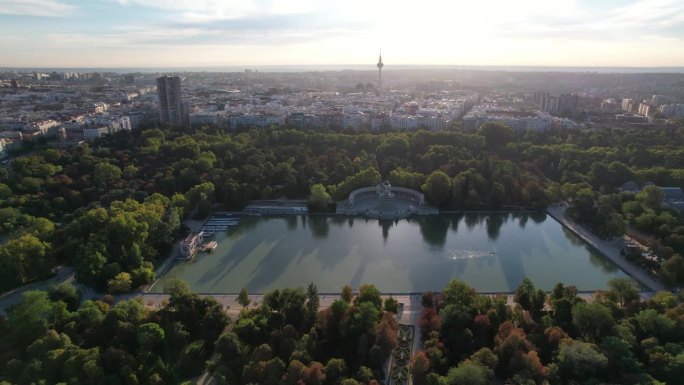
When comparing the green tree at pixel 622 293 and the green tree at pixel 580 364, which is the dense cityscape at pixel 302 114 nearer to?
the green tree at pixel 622 293

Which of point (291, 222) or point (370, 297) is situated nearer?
point (370, 297)

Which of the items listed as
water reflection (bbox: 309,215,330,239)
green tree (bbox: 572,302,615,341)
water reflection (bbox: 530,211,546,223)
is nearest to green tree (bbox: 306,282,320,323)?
green tree (bbox: 572,302,615,341)

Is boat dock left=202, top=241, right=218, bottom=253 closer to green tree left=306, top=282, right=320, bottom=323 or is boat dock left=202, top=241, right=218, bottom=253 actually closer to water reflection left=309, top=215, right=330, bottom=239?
water reflection left=309, top=215, right=330, bottom=239

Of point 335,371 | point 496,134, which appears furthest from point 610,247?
point 496,134

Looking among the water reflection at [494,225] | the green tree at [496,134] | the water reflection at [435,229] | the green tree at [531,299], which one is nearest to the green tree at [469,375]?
the green tree at [531,299]

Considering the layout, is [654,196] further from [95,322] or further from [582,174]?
[95,322]

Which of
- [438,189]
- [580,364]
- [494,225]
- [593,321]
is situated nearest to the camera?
[580,364]

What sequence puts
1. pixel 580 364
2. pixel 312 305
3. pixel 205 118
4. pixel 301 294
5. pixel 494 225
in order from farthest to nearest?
pixel 205 118 → pixel 494 225 → pixel 301 294 → pixel 312 305 → pixel 580 364

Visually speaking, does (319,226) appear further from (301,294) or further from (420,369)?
(420,369)

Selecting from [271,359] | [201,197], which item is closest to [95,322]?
[271,359]
